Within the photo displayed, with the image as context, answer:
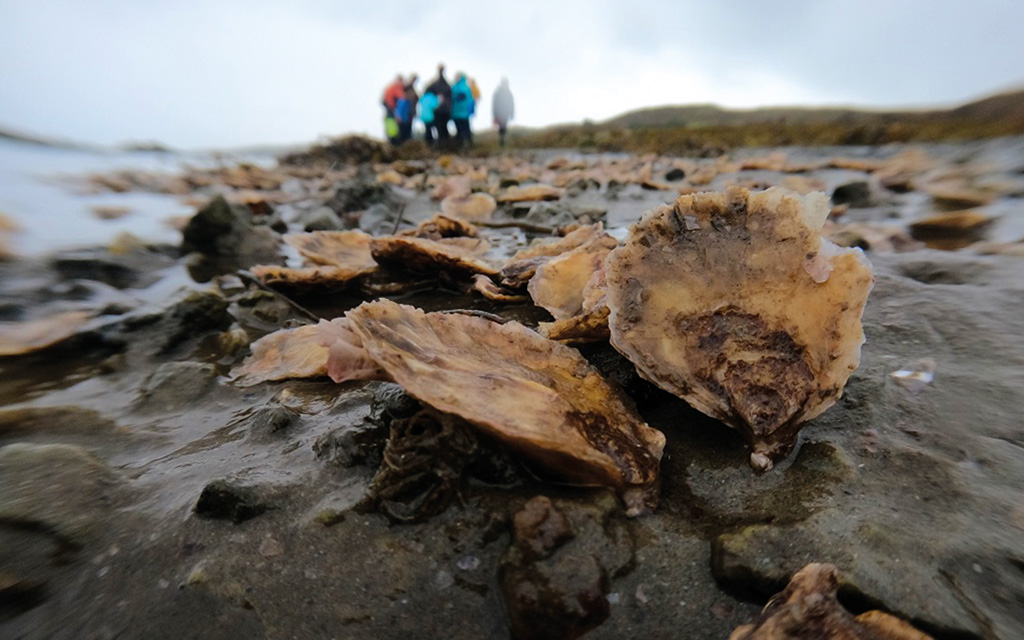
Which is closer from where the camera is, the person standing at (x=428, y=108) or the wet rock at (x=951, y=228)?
the wet rock at (x=951, y=228)

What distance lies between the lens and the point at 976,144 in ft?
29.1

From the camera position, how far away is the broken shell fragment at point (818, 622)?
816 mm

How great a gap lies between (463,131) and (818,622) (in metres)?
22.1

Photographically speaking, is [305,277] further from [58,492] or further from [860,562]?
[860,562]

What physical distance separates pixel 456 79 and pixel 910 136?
1478cm

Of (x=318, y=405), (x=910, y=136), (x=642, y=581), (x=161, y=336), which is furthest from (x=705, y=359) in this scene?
(x=910, y=136)

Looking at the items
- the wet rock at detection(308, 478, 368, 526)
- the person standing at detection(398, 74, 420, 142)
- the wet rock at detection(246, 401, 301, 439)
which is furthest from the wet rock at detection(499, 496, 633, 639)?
the person standing at detection(398, 74, 420, 142)

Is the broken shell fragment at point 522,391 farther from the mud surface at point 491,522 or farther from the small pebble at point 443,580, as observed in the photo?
the small pebble at point 443,580

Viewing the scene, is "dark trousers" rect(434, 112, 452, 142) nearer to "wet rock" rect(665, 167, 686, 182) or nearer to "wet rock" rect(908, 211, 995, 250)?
"wet rock" rect(665, 167, 686, 182)

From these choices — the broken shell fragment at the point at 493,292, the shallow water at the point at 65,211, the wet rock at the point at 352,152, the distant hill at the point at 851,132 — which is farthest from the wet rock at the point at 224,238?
the wet rock at the point at 352,152

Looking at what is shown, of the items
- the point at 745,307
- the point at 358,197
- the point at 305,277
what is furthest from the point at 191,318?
the point at 358,197

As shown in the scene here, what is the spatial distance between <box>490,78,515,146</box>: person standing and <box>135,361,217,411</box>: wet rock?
23523 millimetres

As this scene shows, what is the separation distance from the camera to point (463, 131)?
21.3 m

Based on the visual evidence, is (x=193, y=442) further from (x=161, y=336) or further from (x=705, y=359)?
(x=705, y=359)
